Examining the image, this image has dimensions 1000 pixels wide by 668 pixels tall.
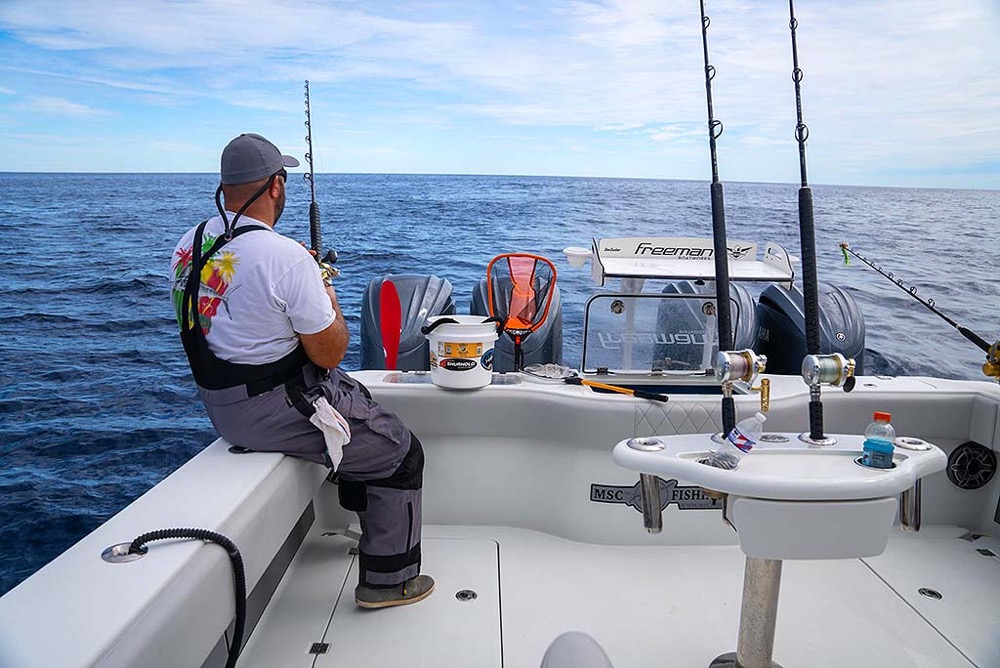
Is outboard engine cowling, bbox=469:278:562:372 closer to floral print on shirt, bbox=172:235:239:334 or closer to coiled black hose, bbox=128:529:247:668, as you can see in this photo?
floral print on shirt, bbox=172:235:239:334

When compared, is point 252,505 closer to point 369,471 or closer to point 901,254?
point 369,471

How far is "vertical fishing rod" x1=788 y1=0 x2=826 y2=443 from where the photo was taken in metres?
1.77

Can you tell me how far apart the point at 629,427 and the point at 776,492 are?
3.13 feet

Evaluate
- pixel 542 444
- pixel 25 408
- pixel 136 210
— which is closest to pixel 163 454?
pixel 25 408

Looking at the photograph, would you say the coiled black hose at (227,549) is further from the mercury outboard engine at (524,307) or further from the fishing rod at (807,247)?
the mercury outboard engine at (524,307)

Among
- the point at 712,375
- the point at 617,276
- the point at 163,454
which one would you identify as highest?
the point at 617,276

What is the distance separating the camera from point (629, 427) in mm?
2344

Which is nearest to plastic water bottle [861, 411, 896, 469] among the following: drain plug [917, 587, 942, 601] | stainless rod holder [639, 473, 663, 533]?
stainless rod holder [639, 473, 663, 533]

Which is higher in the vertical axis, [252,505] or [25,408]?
[252,505]

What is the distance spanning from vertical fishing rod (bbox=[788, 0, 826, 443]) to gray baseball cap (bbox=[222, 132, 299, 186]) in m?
1.34

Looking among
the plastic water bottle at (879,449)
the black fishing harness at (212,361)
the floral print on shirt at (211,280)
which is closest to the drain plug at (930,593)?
the plastic water bottle at (879,449)

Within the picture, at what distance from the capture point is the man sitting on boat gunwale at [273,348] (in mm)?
1759

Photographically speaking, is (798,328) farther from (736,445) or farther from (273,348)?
(273,348)

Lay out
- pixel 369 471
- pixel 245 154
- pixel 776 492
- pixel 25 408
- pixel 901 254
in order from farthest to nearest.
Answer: pixel 901 254
pixel 25 408
pixel 369 471
pixel 245 154
pixel 776 492
